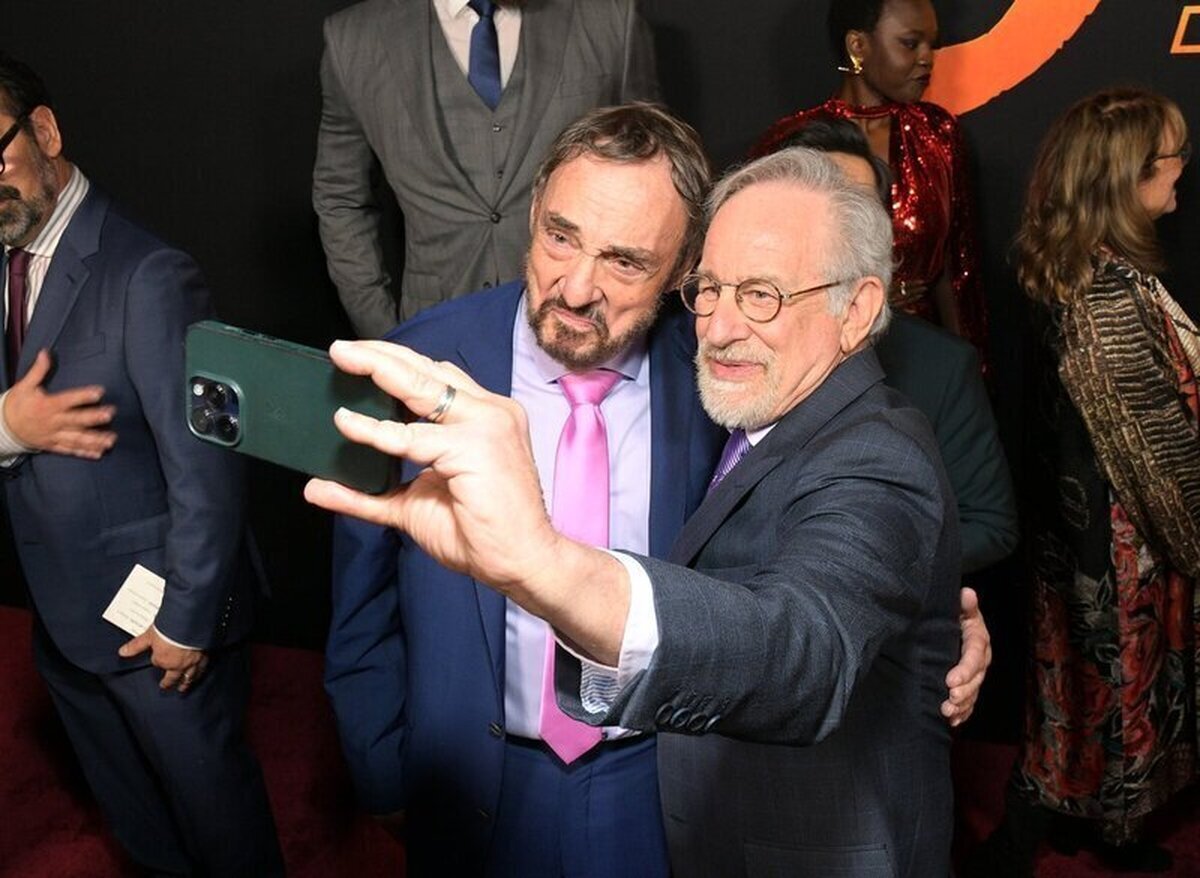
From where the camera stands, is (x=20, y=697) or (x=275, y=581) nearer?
(x=20, y=697)

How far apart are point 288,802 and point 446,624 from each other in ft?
6.11

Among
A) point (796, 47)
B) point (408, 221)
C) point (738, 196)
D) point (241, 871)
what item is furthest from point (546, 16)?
point (241, 871)

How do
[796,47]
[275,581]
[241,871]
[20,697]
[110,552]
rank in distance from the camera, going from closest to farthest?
[110,552], [241,871], [796,47], [20,697], [275,581]

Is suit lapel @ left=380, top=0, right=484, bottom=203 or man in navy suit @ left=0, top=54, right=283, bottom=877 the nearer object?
man in navy suit @ left=0, top=54, right=283, bottom=877

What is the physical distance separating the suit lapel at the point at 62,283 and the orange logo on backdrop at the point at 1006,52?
84.0 inches

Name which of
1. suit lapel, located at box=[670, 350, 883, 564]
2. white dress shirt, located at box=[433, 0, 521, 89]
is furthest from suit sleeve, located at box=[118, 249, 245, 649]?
suit lapel, located at box=[670, 350, 883, 564]

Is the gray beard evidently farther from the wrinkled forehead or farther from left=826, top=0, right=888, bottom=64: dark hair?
left=826, top=0, right=888, bottom=64: dark hair

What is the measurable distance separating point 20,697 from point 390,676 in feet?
7.00

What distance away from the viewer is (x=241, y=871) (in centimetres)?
301

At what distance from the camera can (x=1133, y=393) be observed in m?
2.86

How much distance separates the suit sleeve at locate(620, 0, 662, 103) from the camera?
10.4ft

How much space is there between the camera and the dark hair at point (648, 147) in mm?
2031

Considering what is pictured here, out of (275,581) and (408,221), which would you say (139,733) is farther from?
(275,581)

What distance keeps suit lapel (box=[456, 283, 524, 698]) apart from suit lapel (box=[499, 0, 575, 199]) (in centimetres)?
105
